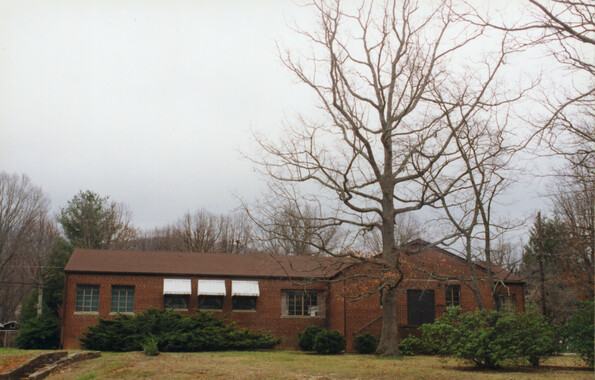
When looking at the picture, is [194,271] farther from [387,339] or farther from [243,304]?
[387,339]

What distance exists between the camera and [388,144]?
2302cm

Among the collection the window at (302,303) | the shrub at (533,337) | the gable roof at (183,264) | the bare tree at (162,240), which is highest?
the bare tree at (162,240)

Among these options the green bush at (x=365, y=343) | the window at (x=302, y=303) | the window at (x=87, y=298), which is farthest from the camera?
the window at (x=302, y=303)

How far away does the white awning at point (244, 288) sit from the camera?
3109 centimetres

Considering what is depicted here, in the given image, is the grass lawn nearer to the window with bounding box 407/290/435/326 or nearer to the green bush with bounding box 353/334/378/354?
the green bush with bounding box 353/334/378/354

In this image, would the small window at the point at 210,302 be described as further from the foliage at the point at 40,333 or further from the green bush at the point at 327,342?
the foliage at the point at 40,333

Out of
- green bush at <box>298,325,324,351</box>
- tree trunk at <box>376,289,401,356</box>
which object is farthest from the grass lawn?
green bush at <box>298,325,324,351</box>

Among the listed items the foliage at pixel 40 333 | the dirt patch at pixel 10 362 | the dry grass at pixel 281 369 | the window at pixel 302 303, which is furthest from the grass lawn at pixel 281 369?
the foliage at pixel 40 333

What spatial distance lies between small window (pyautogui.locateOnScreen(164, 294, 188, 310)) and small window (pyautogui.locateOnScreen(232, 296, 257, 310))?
2.64 meters

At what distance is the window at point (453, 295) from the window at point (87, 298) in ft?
61.0

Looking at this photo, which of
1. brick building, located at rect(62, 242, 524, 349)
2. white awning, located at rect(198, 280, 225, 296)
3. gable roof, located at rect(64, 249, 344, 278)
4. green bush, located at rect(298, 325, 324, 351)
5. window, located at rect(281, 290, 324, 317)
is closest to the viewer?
green bush, located at rect(298, 325, 324, 351)

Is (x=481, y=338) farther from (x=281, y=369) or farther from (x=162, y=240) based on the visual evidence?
(x=162, y=240)

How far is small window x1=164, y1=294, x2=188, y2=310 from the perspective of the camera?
31091mm

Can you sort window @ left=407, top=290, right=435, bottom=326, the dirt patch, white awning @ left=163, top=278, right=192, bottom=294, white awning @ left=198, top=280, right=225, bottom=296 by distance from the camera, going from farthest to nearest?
1. white awning @ left=198, top=280, right=225, bottom=296
2. window @ left=407, top=290, right=435, bottom=326
3. white awning @ left=163, top=278, right=192, bottom=294
4. the dirt patch
